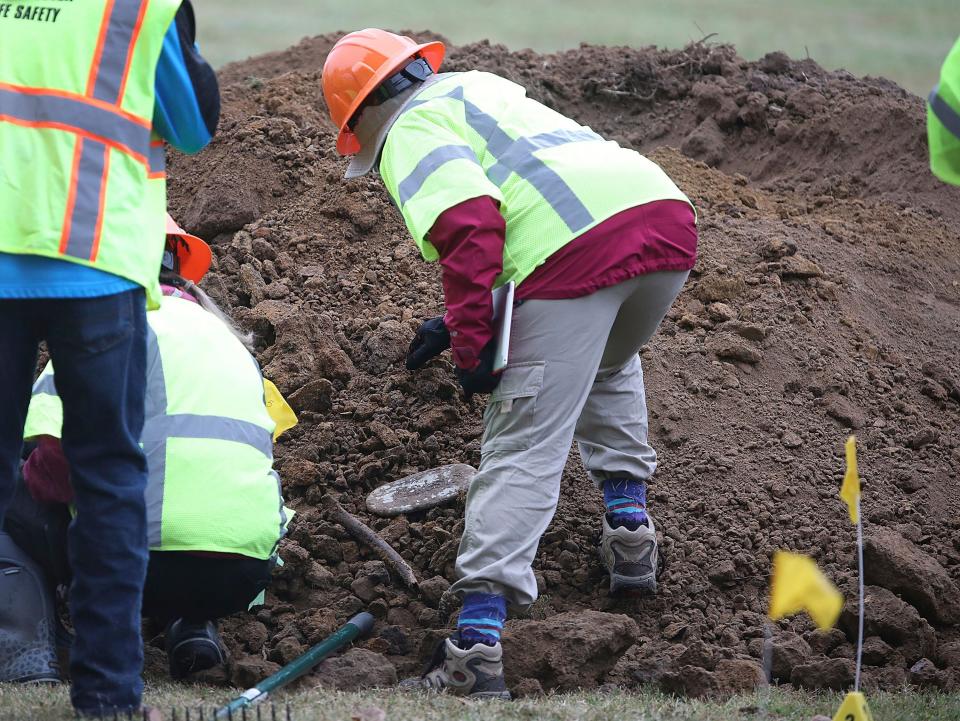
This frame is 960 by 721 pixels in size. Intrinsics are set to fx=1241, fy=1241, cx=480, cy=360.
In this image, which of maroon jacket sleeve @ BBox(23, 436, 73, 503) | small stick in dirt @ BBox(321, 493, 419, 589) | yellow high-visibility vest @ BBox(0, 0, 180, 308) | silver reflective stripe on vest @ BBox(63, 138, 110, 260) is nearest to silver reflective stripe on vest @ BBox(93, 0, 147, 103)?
yellow high-visibility vest @ BBox(0, 0, 180, 308)

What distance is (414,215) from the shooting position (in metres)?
3.56

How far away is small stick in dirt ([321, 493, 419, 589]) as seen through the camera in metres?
4.23

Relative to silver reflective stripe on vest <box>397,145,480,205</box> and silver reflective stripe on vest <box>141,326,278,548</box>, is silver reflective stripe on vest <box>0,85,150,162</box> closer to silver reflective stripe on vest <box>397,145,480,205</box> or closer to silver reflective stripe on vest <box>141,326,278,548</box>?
silver reflective stripe on vest <box>141,326,278,548</box>

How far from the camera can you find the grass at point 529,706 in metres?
3.09

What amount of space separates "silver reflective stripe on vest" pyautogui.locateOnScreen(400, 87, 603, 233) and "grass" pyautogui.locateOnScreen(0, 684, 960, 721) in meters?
1.34

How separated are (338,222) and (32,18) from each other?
9.77 ft

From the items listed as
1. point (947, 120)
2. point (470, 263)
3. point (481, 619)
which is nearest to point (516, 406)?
point (470, 263)

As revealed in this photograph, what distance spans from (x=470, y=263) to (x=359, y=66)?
0.84m

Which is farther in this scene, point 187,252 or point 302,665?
point 187,252

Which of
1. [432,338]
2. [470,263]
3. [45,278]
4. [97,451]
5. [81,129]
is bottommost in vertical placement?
[432,338]

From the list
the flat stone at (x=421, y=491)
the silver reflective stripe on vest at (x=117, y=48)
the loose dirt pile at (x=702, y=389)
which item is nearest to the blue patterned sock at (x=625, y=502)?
the loose dirt pile at (x=702, y=389)

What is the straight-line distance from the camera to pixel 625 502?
421 cm

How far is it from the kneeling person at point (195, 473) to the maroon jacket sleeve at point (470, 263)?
613mm

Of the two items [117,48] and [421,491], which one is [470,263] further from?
[421,491]
